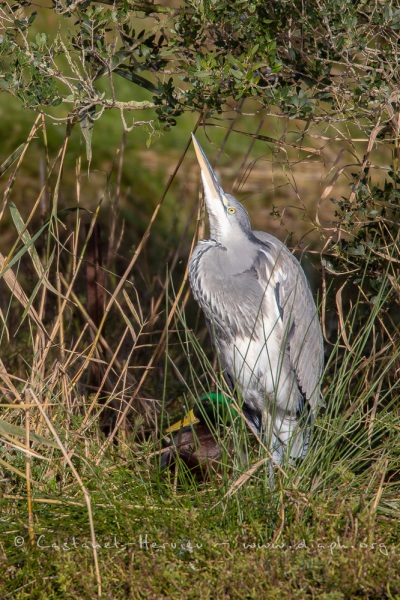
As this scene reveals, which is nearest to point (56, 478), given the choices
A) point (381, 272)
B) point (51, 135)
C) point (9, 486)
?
point (9, 486)

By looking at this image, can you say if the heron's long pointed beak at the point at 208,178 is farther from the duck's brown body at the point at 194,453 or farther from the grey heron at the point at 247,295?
the duck's brown body at the point at 194,453

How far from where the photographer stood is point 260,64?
2.88 meters

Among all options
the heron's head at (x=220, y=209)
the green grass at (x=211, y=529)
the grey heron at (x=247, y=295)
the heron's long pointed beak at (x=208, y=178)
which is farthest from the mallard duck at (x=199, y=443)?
the heron's long pointed beak at (x=208, y=178)

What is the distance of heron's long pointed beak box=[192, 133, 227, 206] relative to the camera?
3.28 meters

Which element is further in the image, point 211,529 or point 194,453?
point 194,453

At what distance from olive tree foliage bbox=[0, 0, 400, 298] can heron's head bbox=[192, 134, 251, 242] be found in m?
0.21

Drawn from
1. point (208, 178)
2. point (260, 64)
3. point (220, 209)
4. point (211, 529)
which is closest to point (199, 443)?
point (211, 529)

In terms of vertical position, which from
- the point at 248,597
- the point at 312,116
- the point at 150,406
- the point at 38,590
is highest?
the point at 312,116

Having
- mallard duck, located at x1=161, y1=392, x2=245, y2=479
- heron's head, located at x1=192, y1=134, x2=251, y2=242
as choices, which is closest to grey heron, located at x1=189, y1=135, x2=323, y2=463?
heron's head, located at x1=192, y1=134, x2=251, y2=242

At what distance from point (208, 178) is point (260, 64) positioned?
1.81 ft

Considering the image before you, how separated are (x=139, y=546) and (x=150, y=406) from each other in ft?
4.20

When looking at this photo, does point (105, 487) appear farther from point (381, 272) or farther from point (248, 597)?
point (381, 272)

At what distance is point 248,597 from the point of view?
2451mm

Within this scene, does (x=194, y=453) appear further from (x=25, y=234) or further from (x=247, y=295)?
(x=25, y=234)
